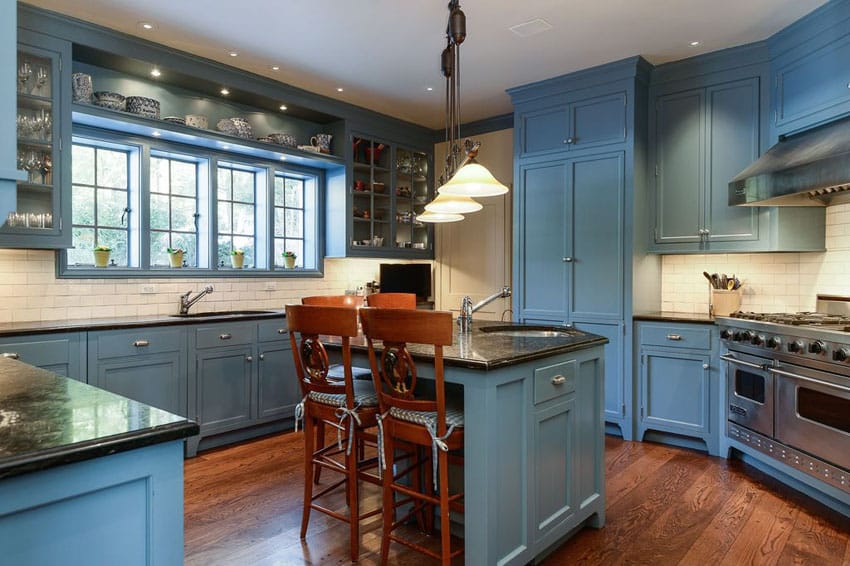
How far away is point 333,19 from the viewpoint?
3.44 metres

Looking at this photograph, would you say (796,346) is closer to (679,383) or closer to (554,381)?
(679,383)

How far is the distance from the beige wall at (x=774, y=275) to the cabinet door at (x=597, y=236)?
26.4 inches

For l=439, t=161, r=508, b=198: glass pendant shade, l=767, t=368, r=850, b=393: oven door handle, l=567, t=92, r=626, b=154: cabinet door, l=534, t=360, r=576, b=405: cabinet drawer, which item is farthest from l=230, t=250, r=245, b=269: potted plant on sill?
l=767, t=368, r=850, b=393: oven door handle

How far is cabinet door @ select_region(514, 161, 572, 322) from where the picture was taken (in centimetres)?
452

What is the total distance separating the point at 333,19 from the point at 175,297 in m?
2.47

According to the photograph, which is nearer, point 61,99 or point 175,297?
point 61,99

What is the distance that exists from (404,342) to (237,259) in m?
3.09

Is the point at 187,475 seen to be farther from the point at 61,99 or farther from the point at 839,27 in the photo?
the point at 839,27

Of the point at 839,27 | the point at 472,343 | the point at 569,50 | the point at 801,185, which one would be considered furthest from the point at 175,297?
the point at 839,27

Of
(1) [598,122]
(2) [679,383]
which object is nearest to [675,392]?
(2) [679,383]

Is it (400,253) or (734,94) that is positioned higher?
(734,94)

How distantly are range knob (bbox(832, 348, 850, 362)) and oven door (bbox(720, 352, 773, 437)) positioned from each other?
486mm

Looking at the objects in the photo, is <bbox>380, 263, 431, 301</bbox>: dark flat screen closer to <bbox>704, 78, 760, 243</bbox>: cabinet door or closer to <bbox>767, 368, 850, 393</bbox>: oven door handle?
<bbox>704, 78, 760, 243</bbox>: cabinet door

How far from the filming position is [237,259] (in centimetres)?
464
